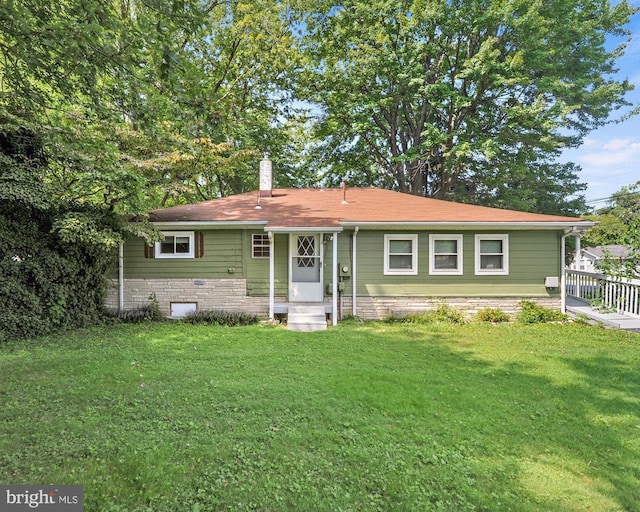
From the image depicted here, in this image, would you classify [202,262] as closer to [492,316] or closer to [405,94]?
[492,316]

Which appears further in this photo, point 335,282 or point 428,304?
point 428,304

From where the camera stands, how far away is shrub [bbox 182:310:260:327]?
820 cm

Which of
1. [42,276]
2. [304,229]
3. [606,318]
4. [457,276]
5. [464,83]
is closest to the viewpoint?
[42,276]

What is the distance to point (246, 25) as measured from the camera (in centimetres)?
1364

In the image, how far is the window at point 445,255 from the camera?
28.9 ft

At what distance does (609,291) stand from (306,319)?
793 cm

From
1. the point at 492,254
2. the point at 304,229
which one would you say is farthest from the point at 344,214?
the point at 492,254

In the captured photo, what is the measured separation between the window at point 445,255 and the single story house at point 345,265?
3cm

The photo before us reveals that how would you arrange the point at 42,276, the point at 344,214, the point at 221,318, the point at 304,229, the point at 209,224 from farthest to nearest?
the point at 344,214 < the point at 209,224 < the point at 221,318 < the point at 304,229 < the point at 42,276

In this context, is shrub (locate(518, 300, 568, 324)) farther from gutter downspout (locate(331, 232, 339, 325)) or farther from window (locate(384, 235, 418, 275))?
gutter downspout (locate(331, 232, 339, 325))

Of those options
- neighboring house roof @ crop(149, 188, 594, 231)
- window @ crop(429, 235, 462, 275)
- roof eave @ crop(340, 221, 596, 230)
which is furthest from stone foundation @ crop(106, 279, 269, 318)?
window @ crop(429, 235, 462, 275)

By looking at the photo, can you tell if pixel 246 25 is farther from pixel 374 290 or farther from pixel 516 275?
pixel 516 275

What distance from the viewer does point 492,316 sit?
335 inches

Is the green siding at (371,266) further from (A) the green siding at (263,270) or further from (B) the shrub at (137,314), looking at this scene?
(B) the shrub at (137,314)
